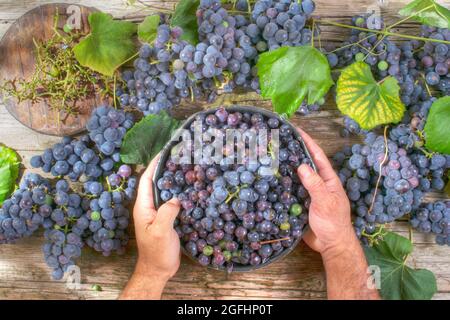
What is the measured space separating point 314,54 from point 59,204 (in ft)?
2.61

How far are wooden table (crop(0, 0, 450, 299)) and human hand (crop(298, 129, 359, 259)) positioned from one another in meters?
0.13

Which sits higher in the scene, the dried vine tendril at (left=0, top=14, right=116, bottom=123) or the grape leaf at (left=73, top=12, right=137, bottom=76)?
the grape leaf at (left=73, top=12, right=137, bottom=76)

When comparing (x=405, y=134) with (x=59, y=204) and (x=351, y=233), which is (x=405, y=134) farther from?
(x=59, y=204)

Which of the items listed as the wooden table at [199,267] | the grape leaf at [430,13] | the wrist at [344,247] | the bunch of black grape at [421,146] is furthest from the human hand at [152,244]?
the grape leaf at [430,13]

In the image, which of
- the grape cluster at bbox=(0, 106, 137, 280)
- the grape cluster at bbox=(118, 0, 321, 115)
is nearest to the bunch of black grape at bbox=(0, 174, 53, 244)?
the grape cluster at bbox=(0, 106, 137, 280)

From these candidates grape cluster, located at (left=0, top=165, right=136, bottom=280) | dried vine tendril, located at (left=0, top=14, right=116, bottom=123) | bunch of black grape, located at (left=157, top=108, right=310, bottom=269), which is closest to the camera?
bunch of black grape, located at (left=157, top=108, right=310, bottom=269)

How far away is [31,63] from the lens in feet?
4.68

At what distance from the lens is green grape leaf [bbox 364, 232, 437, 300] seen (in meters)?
1.33

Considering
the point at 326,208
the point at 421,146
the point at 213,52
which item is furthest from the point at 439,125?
the point at 213,52

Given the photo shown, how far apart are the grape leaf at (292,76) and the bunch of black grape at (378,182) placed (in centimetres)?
22

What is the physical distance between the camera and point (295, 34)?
1286 millimetres

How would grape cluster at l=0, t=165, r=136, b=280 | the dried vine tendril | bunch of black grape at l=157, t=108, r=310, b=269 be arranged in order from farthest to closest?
the dried vine tendril
grape cluster at l=0, t=165, r=136, b=280
bunch of black grape at l=157, t=108, r=310, b=269

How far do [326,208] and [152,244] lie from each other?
46 centimetres

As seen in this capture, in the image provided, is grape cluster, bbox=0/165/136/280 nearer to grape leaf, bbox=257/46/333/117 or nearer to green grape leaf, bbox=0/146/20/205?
green grape leaf, bbox=0/146/20/205
